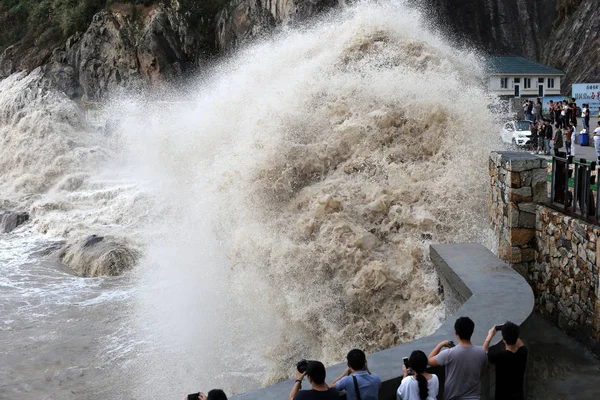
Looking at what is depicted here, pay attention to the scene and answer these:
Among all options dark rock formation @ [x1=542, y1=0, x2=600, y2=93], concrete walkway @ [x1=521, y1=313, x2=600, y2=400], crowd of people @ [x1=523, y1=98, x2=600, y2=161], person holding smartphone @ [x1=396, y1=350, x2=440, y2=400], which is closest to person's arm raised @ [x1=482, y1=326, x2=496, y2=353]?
concrete walkway @ [x1=521, y1=313, x2=600, y2=400]

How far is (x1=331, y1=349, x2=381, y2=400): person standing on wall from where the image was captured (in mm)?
4141

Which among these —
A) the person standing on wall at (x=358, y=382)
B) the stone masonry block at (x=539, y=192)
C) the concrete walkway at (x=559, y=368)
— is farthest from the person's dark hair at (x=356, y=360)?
the stone masonry block at (x=539, y=192)

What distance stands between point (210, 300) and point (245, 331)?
122cm

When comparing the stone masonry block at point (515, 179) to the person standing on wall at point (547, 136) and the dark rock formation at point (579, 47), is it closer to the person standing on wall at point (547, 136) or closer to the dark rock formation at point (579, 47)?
the person standing on wall at point (547, 136)

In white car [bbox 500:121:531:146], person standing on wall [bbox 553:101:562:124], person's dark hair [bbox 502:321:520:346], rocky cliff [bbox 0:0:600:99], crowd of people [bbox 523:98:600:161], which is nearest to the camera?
person's dark hair [bbox 502:321:520:346]

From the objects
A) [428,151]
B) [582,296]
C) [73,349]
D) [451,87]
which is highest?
[451,87]

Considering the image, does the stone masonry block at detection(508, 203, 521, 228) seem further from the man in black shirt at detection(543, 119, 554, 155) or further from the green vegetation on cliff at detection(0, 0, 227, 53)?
the green vegetation on cliff at detection(0, 0, 227, 53)

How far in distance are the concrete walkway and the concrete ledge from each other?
0.25 meters

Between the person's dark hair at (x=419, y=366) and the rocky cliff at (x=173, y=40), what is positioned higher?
the rocky cliff at (x=173, y=40)

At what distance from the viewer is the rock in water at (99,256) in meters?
15.2

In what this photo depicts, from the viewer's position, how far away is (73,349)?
1071cm

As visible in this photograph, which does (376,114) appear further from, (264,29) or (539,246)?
(264,29)

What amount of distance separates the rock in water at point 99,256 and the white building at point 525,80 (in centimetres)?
2587

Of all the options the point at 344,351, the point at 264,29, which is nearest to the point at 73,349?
the point at 344,351
